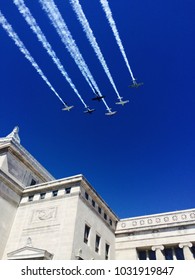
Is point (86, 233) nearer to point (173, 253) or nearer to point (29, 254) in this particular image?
point (29, 254)

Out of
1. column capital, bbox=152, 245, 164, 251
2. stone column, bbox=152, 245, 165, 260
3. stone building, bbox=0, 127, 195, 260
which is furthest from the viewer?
column capital, bbox=152, 245, 164, 251

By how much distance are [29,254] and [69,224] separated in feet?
16.6

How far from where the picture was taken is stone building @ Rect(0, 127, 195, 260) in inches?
1013

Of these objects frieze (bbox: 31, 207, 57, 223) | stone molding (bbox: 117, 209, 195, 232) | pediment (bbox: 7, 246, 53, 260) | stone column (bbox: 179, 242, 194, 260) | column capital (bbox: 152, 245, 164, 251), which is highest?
stone molding (bbox: 117, 209, 195, 232)

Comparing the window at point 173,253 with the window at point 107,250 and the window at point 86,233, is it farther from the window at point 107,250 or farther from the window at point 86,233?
the window at point 86,233

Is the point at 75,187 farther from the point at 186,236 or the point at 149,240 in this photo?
the point at 186,236

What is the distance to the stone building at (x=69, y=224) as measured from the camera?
25.7 metres

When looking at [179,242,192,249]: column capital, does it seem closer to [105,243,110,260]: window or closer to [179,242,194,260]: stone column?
[179,242,194,260]: stone column

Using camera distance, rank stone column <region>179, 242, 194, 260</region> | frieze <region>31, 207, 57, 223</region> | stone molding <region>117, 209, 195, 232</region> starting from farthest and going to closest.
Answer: stone molding <region>117, 209, 195, 232</region>, stone column <region>179, 242, 194, 260</region>, frieze <region>31, 207, 57, 223</region>

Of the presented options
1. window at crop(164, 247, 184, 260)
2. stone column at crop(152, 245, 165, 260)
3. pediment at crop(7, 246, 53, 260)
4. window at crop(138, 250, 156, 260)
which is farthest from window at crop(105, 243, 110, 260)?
pediment at crop(7, 246, 53, 260)

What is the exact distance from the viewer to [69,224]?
85.6 feet
